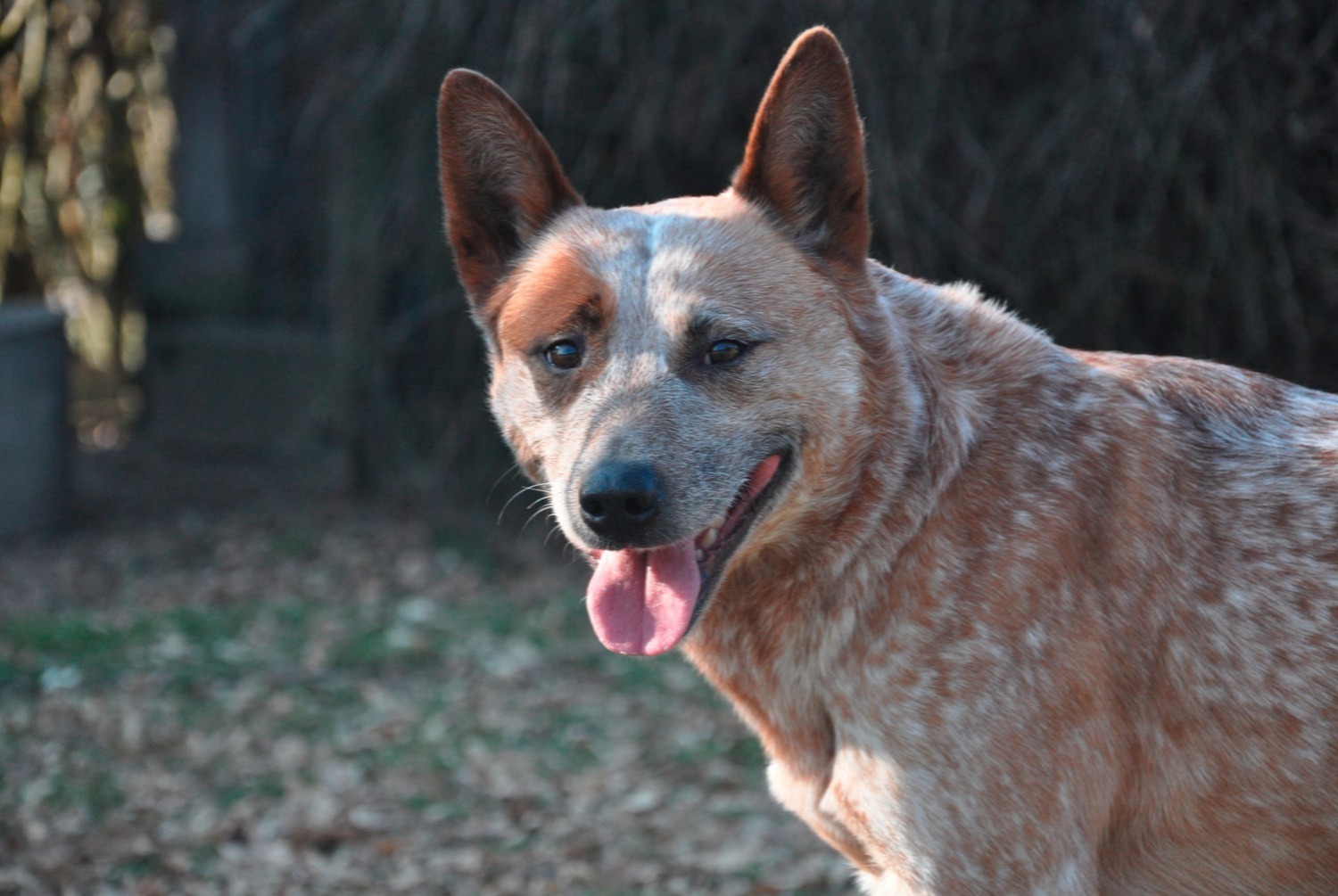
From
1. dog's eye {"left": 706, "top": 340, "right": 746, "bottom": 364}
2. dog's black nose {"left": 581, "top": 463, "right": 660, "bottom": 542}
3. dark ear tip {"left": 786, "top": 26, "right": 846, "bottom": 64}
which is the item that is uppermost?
dark ear tip {"left": 786, "top": 26, "right": 846, "bottom": 64}

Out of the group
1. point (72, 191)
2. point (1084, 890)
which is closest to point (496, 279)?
point (1084, 890)

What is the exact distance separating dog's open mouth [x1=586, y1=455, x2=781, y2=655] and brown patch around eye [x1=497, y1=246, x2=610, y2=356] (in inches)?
17.8

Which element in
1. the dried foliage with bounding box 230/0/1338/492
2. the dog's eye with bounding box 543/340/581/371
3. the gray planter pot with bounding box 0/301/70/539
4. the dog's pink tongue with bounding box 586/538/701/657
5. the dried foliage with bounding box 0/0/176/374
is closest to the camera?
the dog's pink tongue with bounding box 586/538/701/657

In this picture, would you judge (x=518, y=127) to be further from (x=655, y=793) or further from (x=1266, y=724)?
(x=655, y=793)

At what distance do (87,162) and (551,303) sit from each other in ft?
20.8

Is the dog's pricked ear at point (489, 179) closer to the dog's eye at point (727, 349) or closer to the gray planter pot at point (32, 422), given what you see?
the dog's eye at point (727, 349)

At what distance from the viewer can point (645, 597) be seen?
228 cm

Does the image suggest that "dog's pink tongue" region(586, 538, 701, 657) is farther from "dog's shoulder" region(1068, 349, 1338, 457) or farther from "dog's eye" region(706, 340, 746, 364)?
"dog's shoulder" region(1068, 349, 1338, 457)

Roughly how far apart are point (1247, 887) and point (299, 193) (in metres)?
6.52

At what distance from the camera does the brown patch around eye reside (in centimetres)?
241

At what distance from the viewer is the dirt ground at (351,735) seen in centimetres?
346

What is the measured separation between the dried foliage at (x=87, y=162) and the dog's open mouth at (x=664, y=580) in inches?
236

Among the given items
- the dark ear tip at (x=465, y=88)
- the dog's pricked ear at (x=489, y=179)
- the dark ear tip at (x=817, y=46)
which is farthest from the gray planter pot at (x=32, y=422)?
the dark ear tip at (x=817, y=46)

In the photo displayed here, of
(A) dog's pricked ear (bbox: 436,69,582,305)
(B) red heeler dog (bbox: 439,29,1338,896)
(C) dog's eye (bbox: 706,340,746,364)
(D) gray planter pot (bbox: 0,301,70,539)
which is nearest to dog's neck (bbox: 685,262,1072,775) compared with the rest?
(B) red heeler dog (bbox: 439,29,1338,896)
